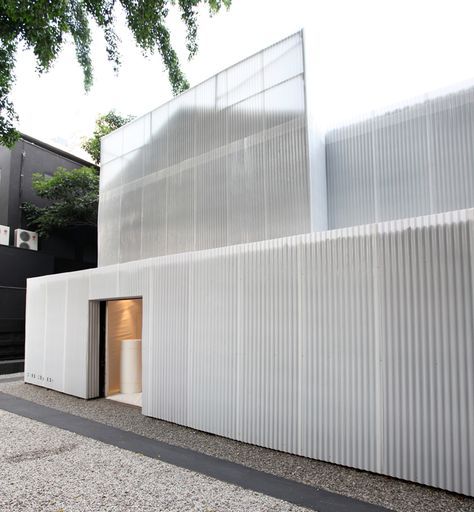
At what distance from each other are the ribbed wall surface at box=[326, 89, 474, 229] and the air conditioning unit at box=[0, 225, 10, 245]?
1322cm

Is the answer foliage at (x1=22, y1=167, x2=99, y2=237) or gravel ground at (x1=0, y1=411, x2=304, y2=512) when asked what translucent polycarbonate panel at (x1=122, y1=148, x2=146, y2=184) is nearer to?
foliage at (x1=22, y1=167, x2=99, y2=237)

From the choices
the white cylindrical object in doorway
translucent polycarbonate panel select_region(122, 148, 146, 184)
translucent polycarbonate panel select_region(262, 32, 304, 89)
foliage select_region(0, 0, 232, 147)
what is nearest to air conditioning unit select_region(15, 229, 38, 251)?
translucent polycarbonate panel select_region(122, 148, 146, 184)

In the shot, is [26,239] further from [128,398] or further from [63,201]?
[128,398]

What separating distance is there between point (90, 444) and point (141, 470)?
1479mm

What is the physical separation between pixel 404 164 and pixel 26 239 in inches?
578

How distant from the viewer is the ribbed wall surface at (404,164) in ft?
21.5

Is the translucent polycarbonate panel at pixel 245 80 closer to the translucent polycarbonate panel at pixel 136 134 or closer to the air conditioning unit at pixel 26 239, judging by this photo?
the translucent polycarbonate panel at pixel 136 134

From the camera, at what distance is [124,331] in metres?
10.3

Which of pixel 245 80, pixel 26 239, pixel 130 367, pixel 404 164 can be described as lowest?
pixel 130 367

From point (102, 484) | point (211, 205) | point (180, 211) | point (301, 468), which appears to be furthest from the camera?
point (180, 211)

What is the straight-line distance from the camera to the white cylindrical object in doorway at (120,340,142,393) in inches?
383

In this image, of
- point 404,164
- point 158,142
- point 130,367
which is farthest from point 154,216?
point 404,164

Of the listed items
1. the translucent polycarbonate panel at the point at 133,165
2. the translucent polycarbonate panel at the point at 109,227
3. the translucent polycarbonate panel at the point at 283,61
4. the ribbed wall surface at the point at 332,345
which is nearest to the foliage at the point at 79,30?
the translucent polycarbonate panel at the point at 283,61

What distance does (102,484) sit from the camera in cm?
435
